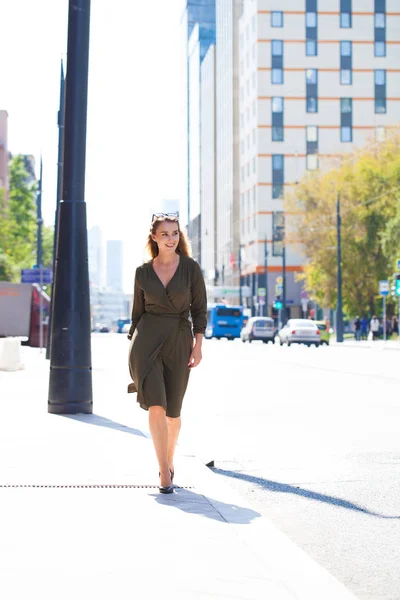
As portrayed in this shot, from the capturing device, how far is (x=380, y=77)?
10588 centimetres

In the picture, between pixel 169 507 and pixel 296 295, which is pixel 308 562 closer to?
pixel 169 507

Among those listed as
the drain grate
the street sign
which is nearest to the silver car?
the street sign

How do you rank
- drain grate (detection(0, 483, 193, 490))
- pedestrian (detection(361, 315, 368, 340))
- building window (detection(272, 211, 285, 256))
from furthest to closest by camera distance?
building window (detection(272, 211, 285, 256))
pedestrian (detection(361, 315, 368, 340))
drain grate (detection(0, 483, 193, 490))

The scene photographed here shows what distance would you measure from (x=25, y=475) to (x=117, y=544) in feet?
8.41

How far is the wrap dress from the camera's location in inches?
298

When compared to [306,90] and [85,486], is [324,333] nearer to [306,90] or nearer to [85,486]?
[306,90]

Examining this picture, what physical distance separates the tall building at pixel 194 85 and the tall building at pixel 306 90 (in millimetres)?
53769

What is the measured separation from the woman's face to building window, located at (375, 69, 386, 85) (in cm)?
10066

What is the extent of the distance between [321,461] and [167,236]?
308 centimetres

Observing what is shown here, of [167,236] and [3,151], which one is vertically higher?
[3,151]

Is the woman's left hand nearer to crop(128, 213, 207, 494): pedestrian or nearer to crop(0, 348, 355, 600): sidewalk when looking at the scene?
crop(128, 213, 207, 494): pedestrian

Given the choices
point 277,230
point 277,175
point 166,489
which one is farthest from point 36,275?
point 277,175

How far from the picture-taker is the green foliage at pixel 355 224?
227 ft

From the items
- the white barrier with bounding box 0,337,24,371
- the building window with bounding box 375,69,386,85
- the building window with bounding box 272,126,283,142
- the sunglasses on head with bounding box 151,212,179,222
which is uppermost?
the building window with bounding box 375,69,386,85
